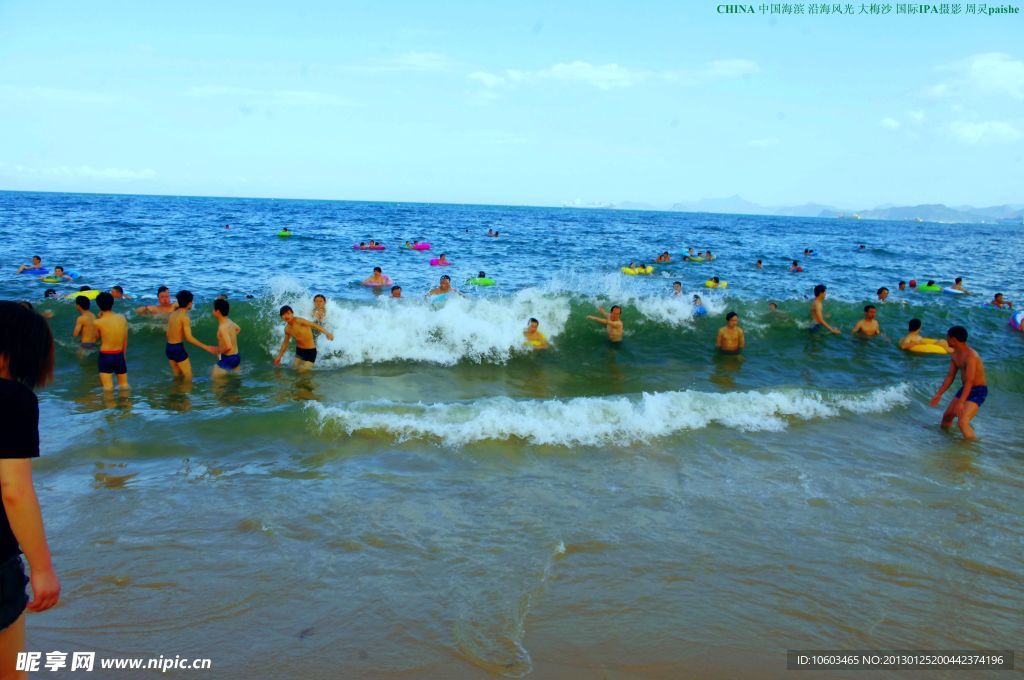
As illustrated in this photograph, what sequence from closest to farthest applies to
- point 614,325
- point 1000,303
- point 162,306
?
point 162,306, point 614,325, point 1000,303

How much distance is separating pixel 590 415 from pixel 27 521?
6.09 meters

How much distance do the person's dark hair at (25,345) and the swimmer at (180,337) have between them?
23.6 feet

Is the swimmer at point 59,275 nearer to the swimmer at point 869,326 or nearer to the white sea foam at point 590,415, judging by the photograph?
the white sea foam at point 590,415

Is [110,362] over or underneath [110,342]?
underneath

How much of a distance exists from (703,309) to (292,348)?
9.59 m

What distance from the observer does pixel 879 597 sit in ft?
13.1

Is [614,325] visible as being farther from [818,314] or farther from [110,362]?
[110,362]

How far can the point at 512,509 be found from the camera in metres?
5.05

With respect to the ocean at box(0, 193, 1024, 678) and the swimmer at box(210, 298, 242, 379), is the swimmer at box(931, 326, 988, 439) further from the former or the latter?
the swimmer at box(210, 298, 242, 379)

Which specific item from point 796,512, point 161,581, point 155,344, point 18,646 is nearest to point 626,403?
point 796,512

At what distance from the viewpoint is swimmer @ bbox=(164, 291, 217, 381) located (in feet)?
28.4

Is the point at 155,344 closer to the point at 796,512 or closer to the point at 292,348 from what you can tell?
the point at 292,348

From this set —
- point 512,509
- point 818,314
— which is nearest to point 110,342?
point 512,509

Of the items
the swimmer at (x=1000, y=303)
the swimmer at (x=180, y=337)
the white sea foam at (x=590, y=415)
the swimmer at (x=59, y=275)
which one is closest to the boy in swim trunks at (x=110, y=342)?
the swimmer at (x=180, y=337)
